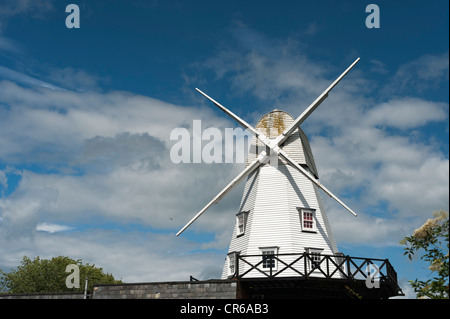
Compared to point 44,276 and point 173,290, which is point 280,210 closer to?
point 173,290

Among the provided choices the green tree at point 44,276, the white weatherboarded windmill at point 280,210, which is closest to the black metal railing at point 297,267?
the white weatherboarded windmill at point 280,210

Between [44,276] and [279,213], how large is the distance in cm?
3255

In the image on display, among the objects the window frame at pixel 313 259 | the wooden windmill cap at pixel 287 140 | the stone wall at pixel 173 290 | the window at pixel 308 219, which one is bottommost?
the stone wall at pixel 173 290

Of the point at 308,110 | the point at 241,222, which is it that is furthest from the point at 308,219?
the point at 308,110

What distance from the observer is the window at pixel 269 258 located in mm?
22422

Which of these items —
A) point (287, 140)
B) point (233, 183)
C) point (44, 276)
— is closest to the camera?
point (233, 183)

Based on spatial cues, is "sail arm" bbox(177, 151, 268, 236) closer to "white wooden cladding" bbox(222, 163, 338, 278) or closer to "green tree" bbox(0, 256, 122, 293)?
"white wooden cladding" bbox(222, 163, 338, 278)

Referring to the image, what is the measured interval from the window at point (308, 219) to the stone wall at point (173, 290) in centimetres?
589

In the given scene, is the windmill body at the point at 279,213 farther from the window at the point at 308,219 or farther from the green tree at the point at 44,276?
the green tree at the point at 44,276

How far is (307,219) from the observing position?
25047 millimetres

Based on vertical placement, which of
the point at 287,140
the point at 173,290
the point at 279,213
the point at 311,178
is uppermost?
the point at 287,140

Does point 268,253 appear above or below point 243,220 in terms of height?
below

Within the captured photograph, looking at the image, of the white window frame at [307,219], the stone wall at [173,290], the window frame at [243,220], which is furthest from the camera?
the window frame at [243,220]
